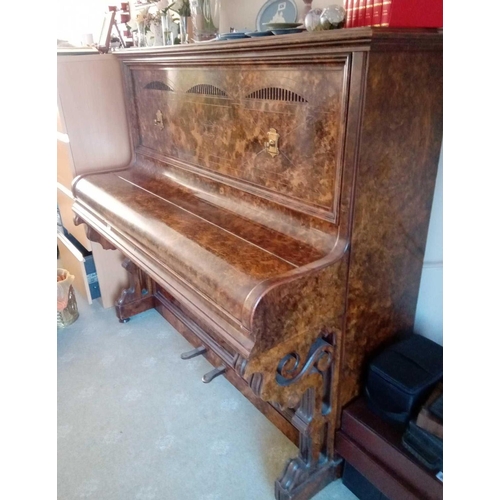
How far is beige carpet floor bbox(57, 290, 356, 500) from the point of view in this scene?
140 centimetres

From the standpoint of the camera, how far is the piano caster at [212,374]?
67.4 inches

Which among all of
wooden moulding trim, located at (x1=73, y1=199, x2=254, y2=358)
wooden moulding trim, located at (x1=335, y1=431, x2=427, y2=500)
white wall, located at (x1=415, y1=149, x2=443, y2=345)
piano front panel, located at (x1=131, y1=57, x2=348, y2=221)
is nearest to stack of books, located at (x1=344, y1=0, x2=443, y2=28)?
piano front panel, located at (x1=131, y1=57, x2=348, y2=221)

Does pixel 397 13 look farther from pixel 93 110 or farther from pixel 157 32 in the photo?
pixel 93 110

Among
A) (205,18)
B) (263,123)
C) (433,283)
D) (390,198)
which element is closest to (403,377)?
(433,283)

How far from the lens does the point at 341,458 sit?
1.38 m

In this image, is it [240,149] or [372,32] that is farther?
[240,149]

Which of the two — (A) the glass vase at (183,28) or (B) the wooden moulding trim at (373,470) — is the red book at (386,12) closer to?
(A) the glass vase at (183,28)

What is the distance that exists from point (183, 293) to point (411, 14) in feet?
2.91

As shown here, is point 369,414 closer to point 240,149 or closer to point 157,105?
point 240,149

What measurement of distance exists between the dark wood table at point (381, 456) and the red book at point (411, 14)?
1.08 meters

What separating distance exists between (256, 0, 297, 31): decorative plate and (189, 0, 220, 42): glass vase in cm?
22
